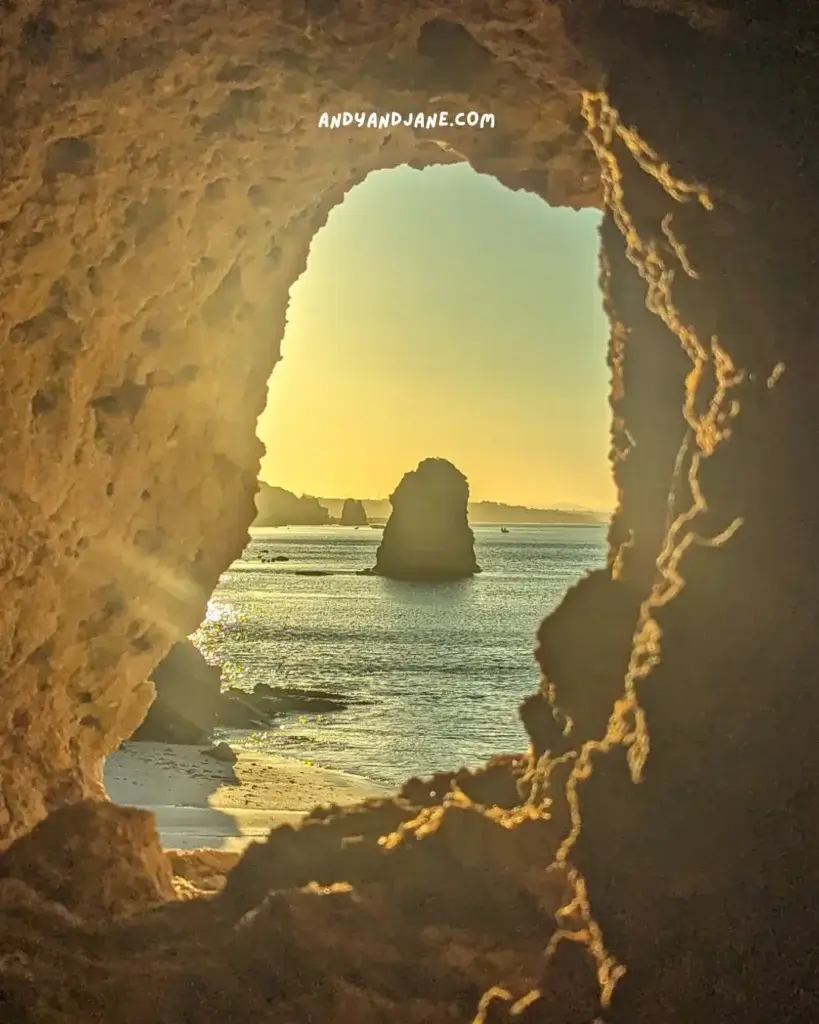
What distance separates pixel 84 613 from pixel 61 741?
30.0 inches

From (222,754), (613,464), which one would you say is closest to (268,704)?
(222,754)

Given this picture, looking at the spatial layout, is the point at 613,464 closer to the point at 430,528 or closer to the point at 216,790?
the point at 216,790

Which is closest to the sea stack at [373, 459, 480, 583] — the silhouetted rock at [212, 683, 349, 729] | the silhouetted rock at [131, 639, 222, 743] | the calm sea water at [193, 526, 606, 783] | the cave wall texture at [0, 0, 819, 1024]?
the calm sea water at [193, 526, 606, 783]

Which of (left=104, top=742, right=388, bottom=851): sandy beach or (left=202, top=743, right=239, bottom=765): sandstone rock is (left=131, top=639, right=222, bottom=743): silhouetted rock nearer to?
(left=104, top=742, right=388, bottom=851): sandy beach

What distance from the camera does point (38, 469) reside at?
16.1ft

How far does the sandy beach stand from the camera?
12.9 m

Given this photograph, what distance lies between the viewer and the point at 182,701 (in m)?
23.2

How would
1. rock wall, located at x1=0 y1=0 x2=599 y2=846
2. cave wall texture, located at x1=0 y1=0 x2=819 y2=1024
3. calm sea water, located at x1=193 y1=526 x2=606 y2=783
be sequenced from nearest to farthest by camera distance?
1. cave wall texture, located at x1=0 y1=0 x2=819 y2=1024
2. rock wall, located at x1=0 y1=0 x2=599 y2=846
3. calm sea water, located at x1=193 y1=526 x2=606 y2=783

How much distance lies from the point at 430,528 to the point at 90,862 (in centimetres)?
6604

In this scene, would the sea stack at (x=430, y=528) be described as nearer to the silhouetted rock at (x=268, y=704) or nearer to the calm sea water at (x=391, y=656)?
the calm sea water at (x=391, y=656)

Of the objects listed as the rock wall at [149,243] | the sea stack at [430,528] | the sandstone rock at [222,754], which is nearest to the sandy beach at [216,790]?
the sandstone rock at [222,754]

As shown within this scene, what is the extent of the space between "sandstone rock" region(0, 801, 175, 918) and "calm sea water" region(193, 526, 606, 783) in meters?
2.75

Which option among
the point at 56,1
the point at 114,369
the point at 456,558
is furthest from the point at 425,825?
the point at 456,558

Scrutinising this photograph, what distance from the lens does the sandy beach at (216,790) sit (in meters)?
12.9
